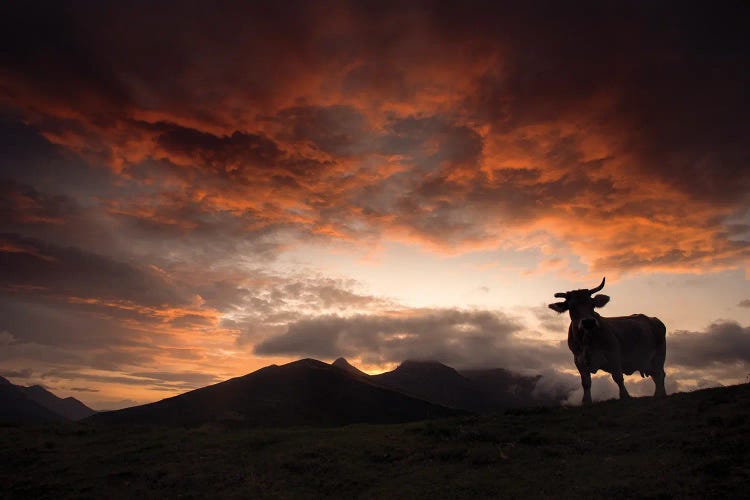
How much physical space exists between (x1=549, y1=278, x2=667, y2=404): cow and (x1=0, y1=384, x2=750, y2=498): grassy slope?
324cm

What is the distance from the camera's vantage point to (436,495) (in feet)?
44.2

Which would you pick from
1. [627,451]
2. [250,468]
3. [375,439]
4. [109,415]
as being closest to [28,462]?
[250,468]

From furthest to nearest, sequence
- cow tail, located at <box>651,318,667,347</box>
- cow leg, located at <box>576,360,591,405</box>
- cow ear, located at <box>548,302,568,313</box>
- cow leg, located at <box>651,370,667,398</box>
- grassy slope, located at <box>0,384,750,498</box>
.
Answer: cow tail, located at <box>651,318,667,347</box>
cow leg, located at <box>651,370,667,398</box>
cow ear, located at <box>548,302,568,313</box>
cow leg, located at <box>576,360,591,405</box>
grassy slope, located at <box>0,384,750,498</box>

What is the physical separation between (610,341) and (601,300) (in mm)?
2233

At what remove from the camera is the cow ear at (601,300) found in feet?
80.8

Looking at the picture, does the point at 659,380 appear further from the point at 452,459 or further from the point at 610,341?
the point at 452,459

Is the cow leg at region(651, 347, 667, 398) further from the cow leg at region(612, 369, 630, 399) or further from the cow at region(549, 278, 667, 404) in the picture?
the cow leg at region(612, 369, 630, 399)

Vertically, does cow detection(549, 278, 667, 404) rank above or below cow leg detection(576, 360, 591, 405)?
above

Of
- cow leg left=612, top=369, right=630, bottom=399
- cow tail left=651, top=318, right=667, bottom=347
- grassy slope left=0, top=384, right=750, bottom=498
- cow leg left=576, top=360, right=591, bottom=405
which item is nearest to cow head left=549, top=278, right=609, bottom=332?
cow leg left=576, top=360, right=591, bottom=405

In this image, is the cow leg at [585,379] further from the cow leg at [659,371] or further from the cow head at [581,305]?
the cow leg at [659,371]

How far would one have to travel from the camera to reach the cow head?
23.3 meters

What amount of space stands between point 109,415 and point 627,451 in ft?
740

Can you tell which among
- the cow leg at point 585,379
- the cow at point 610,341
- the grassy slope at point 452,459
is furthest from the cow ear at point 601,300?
the grassy slope at point 452,459

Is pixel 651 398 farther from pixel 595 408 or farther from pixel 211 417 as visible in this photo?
pixel 211 417
